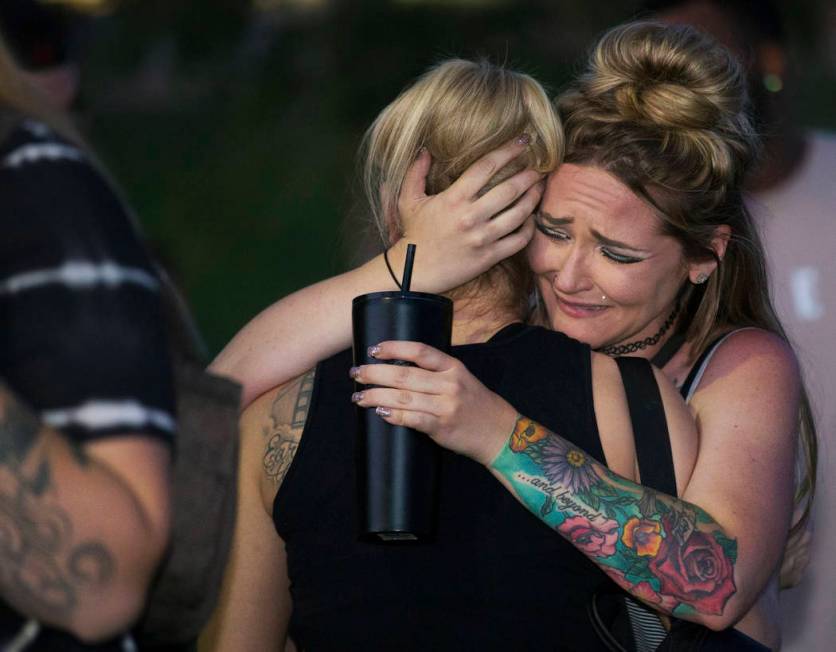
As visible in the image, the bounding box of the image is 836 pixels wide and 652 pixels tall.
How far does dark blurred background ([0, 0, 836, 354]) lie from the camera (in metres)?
6.11

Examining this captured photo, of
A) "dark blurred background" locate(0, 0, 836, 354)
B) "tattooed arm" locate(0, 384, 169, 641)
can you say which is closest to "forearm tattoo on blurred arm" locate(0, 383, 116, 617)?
"tattooed arm" locate(0, 384, 169, 641)

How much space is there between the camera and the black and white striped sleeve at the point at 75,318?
1.20m

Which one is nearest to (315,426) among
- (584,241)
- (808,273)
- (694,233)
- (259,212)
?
(584,241)

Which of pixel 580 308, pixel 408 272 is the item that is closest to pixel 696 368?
pixel 580 308

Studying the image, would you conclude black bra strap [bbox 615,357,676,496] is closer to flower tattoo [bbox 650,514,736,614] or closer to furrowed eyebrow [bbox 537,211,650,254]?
flower tattoo [bbox 650,514,736,614]

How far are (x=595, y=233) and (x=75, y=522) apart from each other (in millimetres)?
1304

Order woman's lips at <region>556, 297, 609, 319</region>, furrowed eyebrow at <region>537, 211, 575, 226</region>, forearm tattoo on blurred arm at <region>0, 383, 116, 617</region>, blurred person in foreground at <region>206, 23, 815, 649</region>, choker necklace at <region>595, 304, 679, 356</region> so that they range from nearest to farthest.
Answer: forearm tattoo on blurred arm at <region>0, 383, 116, 617</region> < blurred person in foreground at <region>206, 23, 815, 649</region> < furrowed eyebrow at <region>537, 211, 575, 226</region> < woman's lips at <region>556, 297, 609, 319</region> < choker necklace at <region>595, 304, 679, 356</region>

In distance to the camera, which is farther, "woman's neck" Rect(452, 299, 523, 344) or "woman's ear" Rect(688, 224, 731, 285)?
"woman's ear" Rect(688, 224, 731, 285)

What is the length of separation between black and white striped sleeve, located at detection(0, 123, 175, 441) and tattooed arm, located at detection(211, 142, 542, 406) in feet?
2.76

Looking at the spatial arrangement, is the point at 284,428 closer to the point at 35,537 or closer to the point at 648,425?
the point at 648,425

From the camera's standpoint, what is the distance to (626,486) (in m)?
1.93

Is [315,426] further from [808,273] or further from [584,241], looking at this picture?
[808,273]

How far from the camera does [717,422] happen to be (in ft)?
7.00

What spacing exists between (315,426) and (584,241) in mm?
635
